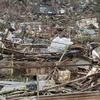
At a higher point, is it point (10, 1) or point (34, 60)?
point (10, 1)

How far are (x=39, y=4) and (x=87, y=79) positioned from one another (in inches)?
995

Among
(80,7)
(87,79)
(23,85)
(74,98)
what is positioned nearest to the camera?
(74,98)

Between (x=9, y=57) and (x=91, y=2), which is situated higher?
(x=91, y=2)

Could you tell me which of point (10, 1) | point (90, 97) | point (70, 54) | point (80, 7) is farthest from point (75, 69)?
point (80, 7)

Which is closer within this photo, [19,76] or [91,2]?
[19,76]

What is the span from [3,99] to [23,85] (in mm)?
1546

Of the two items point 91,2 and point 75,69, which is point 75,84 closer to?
point 75,69

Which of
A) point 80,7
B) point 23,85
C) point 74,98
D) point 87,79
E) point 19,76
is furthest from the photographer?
point 80,7

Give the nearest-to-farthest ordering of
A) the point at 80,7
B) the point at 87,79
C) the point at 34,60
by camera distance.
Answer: the point at 87,79, the point at 34,60, the point at 80,7

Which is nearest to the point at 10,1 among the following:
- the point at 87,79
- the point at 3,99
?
the point at 87,79

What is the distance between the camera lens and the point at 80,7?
101ft

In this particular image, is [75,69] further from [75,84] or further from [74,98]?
[74,98]

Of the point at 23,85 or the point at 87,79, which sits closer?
the point at 23,85

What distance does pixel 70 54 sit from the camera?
972cm
